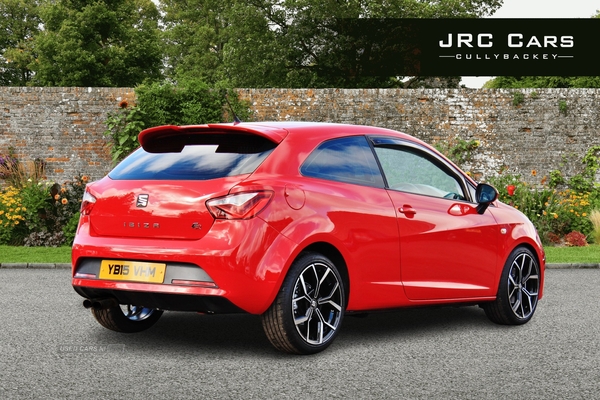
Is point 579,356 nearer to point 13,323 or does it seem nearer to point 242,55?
point 13,323

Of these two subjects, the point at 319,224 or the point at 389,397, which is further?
the point at 319,224

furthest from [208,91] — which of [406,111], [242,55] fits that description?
[242,55]

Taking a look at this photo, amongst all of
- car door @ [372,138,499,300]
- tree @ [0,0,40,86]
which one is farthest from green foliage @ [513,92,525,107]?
tree @ [0,0,40,86]

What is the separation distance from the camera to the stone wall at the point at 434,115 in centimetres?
1891

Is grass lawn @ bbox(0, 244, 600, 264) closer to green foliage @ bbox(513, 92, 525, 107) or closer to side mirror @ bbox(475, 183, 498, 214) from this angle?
green foliage @ bbox(513, 92, 525, 107)

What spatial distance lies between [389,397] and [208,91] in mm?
14585

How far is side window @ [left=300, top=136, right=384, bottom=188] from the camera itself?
6.25 m

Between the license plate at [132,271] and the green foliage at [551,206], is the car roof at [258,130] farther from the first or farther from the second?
the green foliage at [551,206]

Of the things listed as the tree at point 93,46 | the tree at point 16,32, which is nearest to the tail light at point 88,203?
the tree at point 93,46

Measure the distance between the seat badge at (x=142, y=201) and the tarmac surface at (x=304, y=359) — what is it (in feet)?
3.57

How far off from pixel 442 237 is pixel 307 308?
5.04ft

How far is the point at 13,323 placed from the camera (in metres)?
7.55

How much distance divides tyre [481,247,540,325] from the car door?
16 centimetres

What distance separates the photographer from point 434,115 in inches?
774
